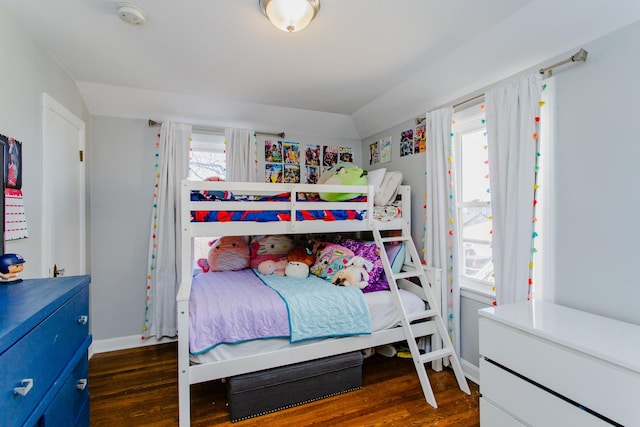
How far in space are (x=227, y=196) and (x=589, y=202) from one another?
2.24 metres

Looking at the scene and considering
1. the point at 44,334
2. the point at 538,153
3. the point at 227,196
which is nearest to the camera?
the point at 44,334

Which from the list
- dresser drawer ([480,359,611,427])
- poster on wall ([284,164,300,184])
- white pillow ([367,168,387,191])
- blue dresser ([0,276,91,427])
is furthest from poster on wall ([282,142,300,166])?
dresser drawer ([480,359,611,427])

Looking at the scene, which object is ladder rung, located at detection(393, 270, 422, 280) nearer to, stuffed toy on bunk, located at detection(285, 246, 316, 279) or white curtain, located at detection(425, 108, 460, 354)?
white curtain, located at detection(425, 108, 460, 354)

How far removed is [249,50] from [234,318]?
1.80m

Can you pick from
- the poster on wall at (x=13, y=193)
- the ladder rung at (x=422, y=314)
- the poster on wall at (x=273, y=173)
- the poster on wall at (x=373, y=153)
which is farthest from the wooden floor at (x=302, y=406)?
the poster on wall at (x=373, y=153)

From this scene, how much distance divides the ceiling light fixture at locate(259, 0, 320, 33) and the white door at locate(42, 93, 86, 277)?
169 centimetres

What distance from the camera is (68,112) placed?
7.79ft

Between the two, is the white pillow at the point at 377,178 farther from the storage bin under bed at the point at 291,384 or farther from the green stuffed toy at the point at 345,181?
the storage bin under bed at the point at 291,384

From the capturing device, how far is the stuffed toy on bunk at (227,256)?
3.00 meters

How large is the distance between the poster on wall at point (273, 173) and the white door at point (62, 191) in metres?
1.67

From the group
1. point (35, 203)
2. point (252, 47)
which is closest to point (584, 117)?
point (252, 47)

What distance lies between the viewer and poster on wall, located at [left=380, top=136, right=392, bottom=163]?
130 inches

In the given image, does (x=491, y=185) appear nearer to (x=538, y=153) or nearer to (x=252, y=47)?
(x=538, y=153)

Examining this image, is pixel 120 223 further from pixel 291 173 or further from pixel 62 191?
pixel 291 173
